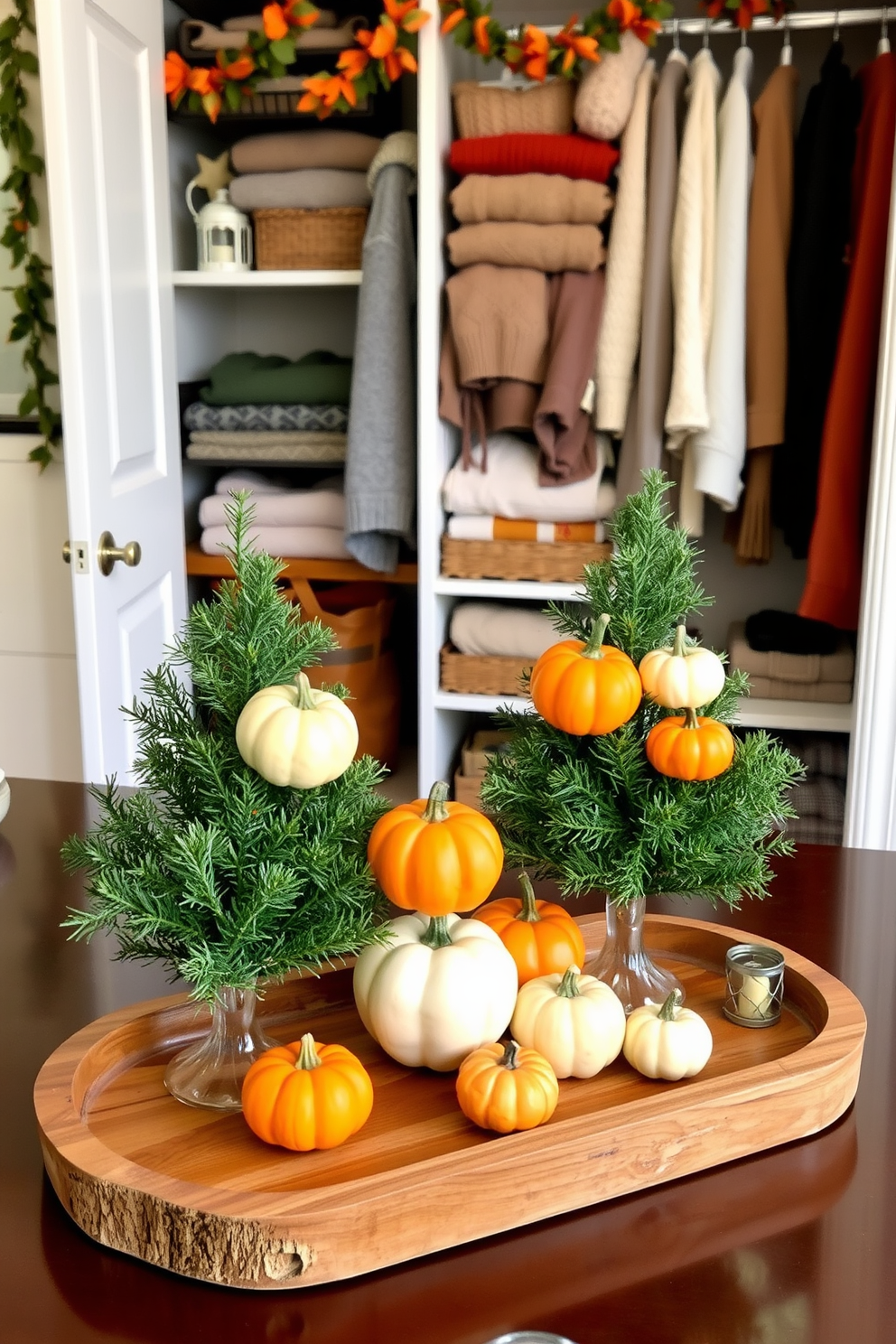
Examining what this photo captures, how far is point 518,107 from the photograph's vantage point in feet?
7.80

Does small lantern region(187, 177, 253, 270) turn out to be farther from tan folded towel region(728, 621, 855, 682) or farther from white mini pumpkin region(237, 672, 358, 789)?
white mini pumpkin region(237, 672, 358, 789)

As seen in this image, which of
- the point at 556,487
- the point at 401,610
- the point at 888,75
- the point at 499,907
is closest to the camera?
the point at 499,907

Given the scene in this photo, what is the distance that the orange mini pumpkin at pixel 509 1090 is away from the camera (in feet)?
2.37

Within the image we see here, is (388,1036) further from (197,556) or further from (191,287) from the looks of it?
(191,287)

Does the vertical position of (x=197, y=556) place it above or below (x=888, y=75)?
below

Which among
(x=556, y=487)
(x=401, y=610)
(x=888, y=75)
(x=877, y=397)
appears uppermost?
(x=888, y=75)

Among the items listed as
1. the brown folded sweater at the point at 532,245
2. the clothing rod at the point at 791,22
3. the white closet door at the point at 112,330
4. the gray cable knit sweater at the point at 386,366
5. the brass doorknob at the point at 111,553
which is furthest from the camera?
the gray cable knit sweater at the point at 386,366

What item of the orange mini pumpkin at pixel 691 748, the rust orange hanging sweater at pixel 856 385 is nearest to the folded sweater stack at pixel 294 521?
the rust orange hanging sweater at pixel 856 385

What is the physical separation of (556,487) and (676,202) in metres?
0.55

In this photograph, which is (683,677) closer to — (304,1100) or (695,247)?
(304,1100)

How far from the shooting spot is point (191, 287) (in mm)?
2773

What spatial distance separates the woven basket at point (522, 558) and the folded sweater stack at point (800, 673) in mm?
345

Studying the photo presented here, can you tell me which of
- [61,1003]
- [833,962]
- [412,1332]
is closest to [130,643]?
[61,1003]

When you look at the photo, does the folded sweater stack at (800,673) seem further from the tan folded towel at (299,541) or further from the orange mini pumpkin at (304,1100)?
the orange mini pumpkin at (304,1100)
